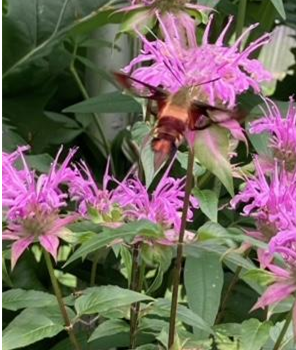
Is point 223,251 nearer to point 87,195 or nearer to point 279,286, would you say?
point 279,286

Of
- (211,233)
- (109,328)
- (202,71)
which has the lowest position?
(109,328)

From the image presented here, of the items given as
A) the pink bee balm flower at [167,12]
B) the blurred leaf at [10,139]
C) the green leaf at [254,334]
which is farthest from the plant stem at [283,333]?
the blurred leaf at [10,139]

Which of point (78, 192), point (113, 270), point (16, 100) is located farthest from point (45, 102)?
point (78, 192)

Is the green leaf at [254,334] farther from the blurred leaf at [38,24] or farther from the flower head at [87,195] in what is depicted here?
the blurred leaf at [38,24]

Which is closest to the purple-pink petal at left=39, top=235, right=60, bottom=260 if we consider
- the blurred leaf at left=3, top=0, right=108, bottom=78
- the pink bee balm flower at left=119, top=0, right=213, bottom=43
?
the pink bee balm flower at left=119, top=0, right=213, bottom=43

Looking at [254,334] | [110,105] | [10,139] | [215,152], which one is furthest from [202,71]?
[10,139]
